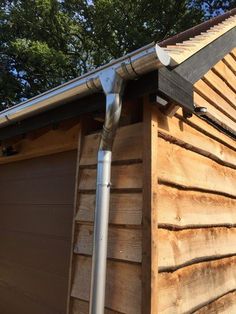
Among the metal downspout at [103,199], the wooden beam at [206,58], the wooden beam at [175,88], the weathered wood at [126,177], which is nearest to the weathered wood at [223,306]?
the metal downspout at [103,199]

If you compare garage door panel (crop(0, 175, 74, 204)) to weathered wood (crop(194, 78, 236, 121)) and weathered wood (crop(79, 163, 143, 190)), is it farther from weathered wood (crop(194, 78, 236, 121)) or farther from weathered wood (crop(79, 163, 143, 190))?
weathered wood (crop(194, 78, 236, 121))

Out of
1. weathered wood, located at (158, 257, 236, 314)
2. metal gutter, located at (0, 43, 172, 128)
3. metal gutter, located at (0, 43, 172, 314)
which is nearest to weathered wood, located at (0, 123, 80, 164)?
metal gutter, located at (0, 43, 172, 128)

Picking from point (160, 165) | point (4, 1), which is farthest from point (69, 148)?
point (4, 1)

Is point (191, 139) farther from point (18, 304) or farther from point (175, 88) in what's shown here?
point (18, 304)

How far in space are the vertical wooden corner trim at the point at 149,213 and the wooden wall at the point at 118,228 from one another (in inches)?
2.4

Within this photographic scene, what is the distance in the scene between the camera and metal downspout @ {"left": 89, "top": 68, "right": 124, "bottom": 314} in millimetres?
1924

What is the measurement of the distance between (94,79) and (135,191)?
0.77 meters

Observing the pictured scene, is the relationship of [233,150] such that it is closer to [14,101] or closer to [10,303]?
[10,303]

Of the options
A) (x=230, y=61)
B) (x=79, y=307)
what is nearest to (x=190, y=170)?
(x=79, y=307)

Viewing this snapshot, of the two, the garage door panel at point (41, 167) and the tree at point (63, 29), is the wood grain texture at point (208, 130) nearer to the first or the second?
the garage door panel at point (41, 167)

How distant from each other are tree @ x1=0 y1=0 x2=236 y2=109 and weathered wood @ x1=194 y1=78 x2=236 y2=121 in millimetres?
10557

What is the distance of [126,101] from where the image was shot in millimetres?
2223

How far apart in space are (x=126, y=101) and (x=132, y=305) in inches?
51.2

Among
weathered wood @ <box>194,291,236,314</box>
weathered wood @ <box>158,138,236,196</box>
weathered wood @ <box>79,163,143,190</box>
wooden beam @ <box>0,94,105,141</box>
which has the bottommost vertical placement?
weathered wood @ <box>194,291,236,314</box>
